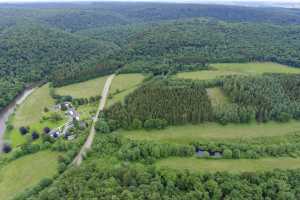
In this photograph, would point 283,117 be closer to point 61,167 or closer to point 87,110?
point 87,110

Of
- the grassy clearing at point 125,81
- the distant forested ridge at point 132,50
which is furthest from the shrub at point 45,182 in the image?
the distant forested ridge at point 132,50

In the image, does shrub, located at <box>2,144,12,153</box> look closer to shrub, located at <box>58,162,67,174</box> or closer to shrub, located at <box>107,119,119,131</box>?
shrub, located at <box>58,162,67,174</box>

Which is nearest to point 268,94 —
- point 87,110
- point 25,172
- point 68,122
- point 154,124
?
point 154,124

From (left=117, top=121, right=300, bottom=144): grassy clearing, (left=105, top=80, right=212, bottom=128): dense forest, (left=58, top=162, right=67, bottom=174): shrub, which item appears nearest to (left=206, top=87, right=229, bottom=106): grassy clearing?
(left=105, top=80, right=212, bottom=128): dense forest

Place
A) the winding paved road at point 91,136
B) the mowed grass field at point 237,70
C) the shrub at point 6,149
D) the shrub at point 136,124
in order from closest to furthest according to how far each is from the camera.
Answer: the winding paved road at point 91,136, the shrub at point 6,149, the shrub at point 136,124, the mowed grass field at point 237,70

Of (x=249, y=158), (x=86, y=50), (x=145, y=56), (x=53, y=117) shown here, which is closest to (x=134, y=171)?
(x=249, y=158)

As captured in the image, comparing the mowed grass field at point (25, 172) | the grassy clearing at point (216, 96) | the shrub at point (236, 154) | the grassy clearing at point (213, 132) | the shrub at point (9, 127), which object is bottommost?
the mowed grass field at point (25, 172)

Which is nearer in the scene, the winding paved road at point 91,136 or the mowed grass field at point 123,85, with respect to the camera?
the winding paved road at point 91,136

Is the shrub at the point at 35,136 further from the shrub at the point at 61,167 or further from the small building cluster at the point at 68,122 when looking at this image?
the shrub at the point at 61,167
